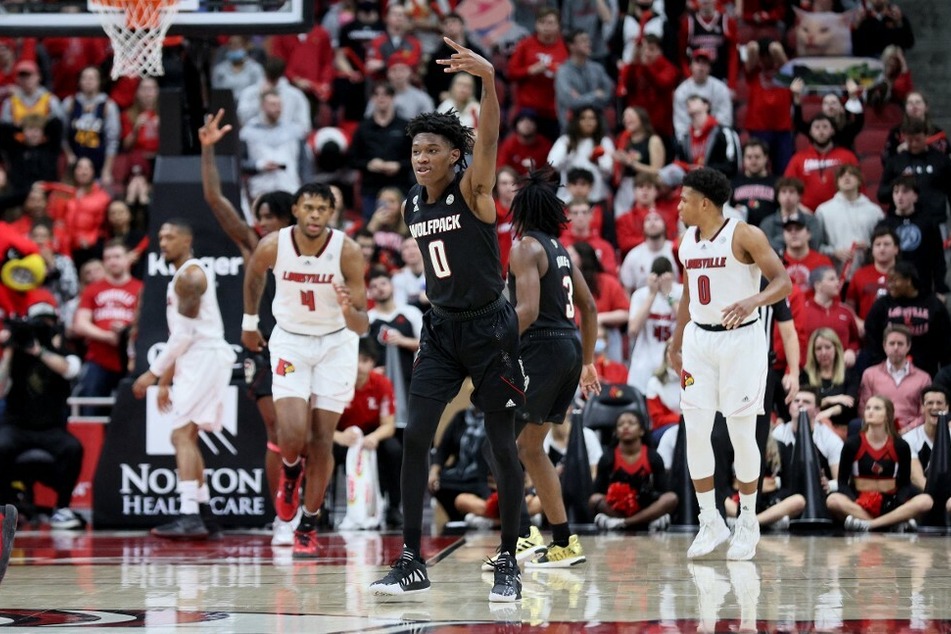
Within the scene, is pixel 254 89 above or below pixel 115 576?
above

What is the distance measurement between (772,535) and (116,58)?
19.4 feet

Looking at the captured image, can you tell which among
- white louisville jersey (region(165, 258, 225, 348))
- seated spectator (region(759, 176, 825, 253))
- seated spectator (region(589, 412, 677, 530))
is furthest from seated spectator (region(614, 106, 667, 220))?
white louisville jersey (region(165, 258, 225, 348))

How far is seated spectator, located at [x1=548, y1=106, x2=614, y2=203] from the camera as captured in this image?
15633 millimetres

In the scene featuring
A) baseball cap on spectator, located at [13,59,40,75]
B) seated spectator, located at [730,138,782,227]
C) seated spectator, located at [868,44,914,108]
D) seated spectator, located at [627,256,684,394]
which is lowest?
seated spectator, located at [627,256,684,394]

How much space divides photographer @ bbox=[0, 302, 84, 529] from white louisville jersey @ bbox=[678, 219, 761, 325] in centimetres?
591

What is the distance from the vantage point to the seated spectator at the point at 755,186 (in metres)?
14.5

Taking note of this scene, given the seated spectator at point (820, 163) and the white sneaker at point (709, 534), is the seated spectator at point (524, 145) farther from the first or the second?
the white sneaker at point (709, 534)

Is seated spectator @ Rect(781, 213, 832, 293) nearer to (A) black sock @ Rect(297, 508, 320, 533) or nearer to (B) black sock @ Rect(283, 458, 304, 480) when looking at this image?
(B) black sock @ Rect(283, 458, 304, 480)

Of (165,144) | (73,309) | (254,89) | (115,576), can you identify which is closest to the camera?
(115,576)

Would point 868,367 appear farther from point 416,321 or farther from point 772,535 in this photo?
point 416,321

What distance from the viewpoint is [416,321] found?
1353cm

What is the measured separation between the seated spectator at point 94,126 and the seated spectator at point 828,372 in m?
8.48

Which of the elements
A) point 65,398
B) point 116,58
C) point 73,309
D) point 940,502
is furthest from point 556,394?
point 73,309

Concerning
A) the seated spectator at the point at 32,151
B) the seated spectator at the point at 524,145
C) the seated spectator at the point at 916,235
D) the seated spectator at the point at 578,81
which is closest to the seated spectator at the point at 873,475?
the seated spectator at the point at 916,235
